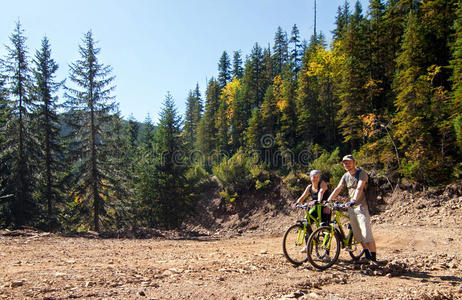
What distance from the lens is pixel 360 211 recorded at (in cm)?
554

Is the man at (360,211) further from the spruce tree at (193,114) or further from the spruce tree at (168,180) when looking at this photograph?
the spruce tree at (193,114)

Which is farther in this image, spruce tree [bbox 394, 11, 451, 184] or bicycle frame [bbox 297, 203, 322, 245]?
spruce tree [bbox 394, 11, 451, 184]

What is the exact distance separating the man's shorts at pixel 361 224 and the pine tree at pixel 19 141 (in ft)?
68.2

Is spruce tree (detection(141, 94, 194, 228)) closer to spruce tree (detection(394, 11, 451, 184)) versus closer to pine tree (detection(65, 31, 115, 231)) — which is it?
pine tree (detection(65, 31, 115, 231))

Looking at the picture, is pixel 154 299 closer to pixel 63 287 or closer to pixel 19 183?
pixel 63 287

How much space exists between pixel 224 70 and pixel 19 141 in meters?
46.6

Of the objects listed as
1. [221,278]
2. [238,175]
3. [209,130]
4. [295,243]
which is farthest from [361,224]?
[209,130]

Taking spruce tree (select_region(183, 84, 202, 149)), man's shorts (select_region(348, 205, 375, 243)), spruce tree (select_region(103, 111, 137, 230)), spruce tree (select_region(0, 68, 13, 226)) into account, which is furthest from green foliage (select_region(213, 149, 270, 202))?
spruce tree (select_region(183, 84, 202, 149))

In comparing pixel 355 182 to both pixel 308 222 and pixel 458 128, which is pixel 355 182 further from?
pixel 458 128

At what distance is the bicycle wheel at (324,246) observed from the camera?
17.9 feet

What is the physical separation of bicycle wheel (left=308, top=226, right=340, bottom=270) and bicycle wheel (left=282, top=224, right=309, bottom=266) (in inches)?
14.3

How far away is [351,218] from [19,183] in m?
21.3

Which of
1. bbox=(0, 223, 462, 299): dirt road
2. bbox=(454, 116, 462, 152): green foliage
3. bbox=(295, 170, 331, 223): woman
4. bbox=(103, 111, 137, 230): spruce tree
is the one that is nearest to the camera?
bbox=(0, 223, 462, 299): dirt road

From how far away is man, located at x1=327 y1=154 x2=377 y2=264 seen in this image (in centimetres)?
543
